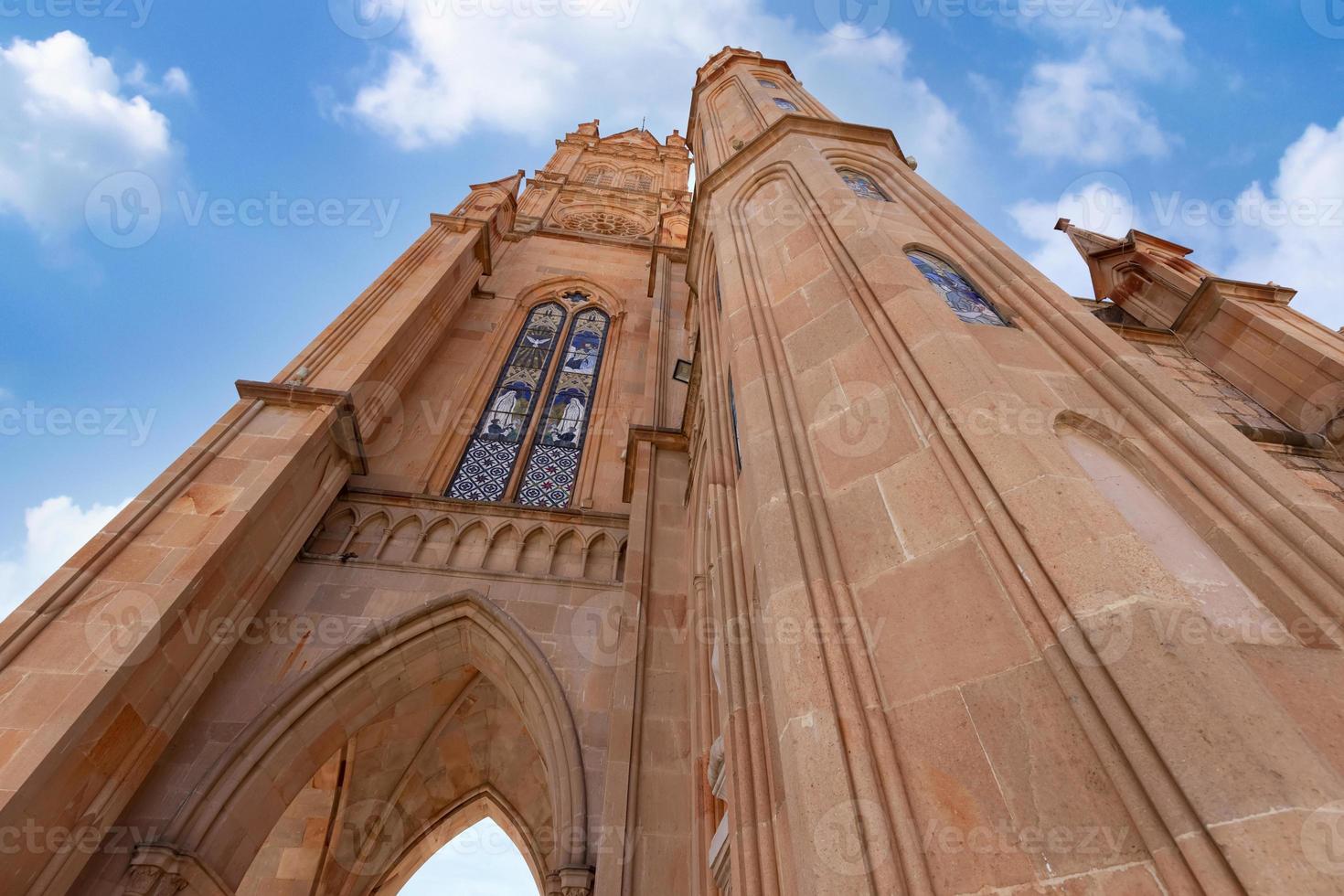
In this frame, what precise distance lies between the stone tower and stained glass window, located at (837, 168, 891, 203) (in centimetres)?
8

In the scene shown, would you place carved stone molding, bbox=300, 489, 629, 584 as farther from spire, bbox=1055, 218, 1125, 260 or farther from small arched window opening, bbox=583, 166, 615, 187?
small arched window opening, bbox=583, 166, 615, 187

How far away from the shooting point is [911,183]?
5.64m

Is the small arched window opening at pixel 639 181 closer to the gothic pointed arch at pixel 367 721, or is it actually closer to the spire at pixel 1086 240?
the spire at pixel 1086 240

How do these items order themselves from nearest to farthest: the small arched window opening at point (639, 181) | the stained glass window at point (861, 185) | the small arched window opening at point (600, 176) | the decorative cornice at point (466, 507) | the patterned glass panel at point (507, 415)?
the stained glass window at point (861, 185)
the decorative cornice at point (466, 507)
the patterned glass panel at point (507, 415)
the small arched window opening at point (600, 176)
the small arched window opening at point (639, 181)

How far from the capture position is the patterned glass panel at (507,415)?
28.5 ft

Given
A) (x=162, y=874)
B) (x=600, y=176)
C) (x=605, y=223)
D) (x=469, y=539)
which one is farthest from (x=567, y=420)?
(x=600, y=176)

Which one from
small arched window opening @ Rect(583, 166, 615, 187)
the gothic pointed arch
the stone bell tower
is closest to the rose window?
small arched window opening @ Rect(583, 166, 615, 187)

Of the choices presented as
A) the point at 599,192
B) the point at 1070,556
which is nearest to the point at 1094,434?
the point at 1070,556

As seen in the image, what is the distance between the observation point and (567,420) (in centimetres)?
1017

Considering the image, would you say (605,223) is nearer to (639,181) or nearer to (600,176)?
(600,176)

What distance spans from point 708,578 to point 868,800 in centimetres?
291

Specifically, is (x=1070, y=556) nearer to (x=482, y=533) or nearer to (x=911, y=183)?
(x=911, y=183)

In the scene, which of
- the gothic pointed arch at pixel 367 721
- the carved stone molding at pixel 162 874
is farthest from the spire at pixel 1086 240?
the carved stone molding at pixel 162 874

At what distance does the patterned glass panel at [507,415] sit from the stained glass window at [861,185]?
18.6 feet
